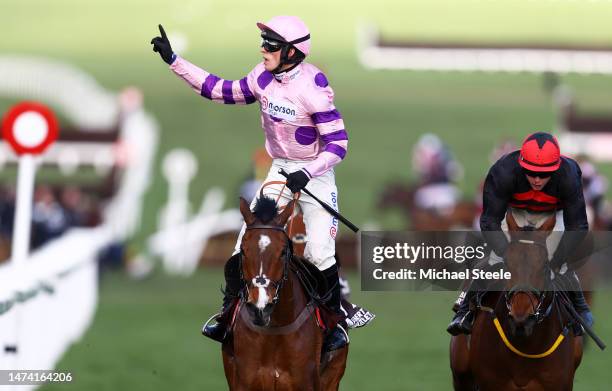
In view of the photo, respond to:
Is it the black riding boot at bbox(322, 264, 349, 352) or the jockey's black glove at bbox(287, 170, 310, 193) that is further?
the black riding boot at bbox(322, 264, 349, 352)

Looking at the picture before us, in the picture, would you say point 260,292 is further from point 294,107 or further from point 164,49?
point 164,49

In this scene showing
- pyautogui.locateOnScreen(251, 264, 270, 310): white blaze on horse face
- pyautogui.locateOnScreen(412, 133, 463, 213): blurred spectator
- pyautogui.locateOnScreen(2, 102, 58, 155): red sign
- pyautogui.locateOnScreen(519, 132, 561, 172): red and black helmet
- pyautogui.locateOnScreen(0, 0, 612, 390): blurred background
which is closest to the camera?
pyautogui.locateOnScreen(251, 264, 270, 310): white blaze on horse face

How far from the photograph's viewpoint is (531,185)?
9.09 metres

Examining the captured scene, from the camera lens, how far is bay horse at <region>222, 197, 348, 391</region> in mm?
8133

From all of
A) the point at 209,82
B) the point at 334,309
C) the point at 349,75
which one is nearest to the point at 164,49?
the point at 209,82

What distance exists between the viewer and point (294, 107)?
9.05 meters

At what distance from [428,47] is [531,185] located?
114 ft

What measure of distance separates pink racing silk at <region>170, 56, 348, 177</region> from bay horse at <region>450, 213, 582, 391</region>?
121cm

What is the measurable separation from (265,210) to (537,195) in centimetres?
187

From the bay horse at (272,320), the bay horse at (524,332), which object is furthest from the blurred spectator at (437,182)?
the bay horse at (272,320)

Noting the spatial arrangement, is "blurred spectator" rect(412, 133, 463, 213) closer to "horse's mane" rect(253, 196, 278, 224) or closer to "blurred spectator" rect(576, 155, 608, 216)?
"blurred spectator" rect(576, 155, 608, 216)

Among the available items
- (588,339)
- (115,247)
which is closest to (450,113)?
(115,247)

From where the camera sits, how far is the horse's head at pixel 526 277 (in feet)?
27.6

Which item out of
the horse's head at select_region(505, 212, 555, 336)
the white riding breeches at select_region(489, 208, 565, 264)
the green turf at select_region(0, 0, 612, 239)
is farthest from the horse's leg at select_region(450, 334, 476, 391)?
the green turf at select_region(0, 0, 612, 239)
